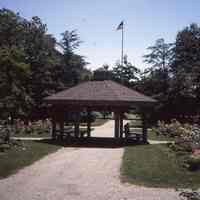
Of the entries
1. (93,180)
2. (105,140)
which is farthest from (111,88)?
(93,180)

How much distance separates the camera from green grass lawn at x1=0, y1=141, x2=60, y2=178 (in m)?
13.9

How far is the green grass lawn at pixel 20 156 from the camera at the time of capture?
45.4ft

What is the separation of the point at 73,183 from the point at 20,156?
17.6ft

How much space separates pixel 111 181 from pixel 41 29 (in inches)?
1489

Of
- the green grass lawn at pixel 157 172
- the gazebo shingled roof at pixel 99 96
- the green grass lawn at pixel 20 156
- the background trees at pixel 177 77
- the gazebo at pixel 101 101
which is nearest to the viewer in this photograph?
the green grass lawn at pixel 157 172

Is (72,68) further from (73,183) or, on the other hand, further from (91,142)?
(73,183)

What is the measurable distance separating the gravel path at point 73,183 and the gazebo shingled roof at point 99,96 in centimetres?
666

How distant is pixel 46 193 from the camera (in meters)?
10.3

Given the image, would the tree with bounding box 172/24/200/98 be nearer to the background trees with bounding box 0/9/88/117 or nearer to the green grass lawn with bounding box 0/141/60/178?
the background trees with bounding box 0/9/88/117

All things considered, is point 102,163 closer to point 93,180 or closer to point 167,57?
point 93,180

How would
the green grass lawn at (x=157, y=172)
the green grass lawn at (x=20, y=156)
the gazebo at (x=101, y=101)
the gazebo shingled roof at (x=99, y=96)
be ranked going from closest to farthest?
the green grass lawn at (x=157, y=172) < the green grass lawn at (x=20, y=156) < the gazebo shingled roof at (x=99, y=96) < the gazebo at (x=101, y=101)

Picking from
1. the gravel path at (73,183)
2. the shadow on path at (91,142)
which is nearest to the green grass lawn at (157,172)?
the gravel path at (73,183)

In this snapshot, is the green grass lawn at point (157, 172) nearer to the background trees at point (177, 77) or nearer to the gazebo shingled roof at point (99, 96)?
the gazebo shingled roof at point (99, 96)

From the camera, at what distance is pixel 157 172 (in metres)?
13.6
